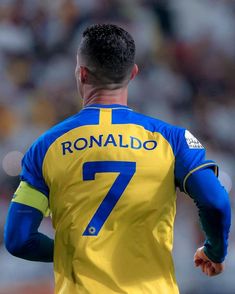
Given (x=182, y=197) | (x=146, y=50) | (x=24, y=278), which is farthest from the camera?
(x=146, y=50)

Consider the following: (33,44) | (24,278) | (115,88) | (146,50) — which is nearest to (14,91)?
(33,44)

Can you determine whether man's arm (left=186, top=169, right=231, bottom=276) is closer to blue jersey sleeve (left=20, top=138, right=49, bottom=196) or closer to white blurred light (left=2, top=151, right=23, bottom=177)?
blue jersey sleeve (left=20, top=138, right=49, bottom=196)

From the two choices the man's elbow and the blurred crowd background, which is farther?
the blurred crowd background

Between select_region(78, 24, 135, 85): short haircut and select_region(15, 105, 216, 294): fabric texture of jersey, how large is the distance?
0.16 meters

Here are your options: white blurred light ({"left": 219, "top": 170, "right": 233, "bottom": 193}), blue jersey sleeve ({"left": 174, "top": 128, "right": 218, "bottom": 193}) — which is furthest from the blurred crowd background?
blue jersey sleeve ({"left": 174, "top": 128, "right": 218, "bottom": 193})

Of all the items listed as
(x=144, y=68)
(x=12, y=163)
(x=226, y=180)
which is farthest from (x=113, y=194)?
(x=144, y=68)

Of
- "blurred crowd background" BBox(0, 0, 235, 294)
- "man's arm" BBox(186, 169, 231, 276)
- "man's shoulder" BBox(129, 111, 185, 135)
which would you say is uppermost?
"blurred crowd background" BBox(0, 0, 235, 294)

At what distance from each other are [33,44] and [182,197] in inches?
67.5

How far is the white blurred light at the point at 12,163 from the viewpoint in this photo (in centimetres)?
537

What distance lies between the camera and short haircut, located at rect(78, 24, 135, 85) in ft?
6.69

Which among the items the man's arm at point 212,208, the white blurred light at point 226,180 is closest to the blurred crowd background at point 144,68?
the white blurred light at point 226,180

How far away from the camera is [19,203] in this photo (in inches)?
79.1

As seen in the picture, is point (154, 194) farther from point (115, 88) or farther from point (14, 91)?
point (14, 91)

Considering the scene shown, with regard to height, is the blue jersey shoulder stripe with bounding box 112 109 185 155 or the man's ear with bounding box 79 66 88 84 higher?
the man's ear with bounding box 79 66 88 84
